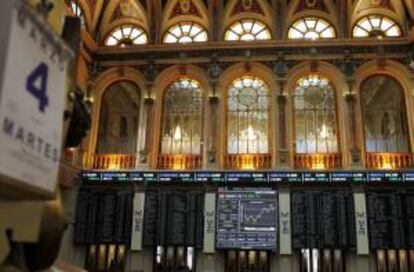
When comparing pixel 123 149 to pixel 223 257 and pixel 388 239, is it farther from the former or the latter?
pixel 388 239

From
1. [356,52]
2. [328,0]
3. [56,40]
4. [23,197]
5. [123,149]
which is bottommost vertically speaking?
[23,197]

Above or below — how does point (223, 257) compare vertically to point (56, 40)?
below

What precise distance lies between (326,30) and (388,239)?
8508 mm

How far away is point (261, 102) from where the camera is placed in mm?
17594

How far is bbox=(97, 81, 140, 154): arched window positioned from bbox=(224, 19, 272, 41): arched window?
14.9 ft

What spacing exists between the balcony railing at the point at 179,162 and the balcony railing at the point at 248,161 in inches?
44.2

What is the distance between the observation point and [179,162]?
17.0 m

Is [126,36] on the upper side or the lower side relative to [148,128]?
upper

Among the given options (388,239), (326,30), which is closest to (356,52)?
(326,30)

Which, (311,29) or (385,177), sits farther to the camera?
(311,29)

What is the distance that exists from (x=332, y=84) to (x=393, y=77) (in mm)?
2307

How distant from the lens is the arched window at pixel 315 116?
1684cm

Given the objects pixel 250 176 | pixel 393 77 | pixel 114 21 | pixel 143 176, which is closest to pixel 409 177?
pixel 393 77

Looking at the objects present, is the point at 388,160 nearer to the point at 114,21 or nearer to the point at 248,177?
the point at 248,177
